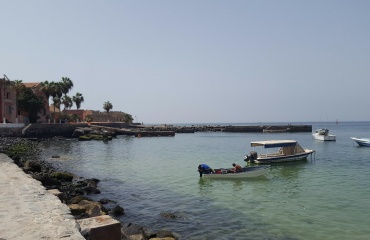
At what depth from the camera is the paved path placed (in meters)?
7.16

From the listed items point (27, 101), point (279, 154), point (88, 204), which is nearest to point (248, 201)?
point (88, 204)

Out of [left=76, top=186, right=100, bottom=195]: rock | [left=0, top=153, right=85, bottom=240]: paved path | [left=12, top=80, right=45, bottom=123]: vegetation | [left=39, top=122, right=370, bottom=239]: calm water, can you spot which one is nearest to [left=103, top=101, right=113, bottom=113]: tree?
[left=12, top=80, right=45, bottom=123]: vegetation

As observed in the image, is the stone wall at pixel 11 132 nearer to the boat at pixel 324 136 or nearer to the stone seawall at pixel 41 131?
the stone seawall at pixel 41 131

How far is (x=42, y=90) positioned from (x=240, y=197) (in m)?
69.7

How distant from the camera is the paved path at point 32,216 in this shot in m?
7.16

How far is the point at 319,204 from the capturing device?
16.9 m

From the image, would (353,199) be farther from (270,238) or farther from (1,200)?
(1,200)

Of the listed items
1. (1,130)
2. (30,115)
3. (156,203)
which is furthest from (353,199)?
(30,115)

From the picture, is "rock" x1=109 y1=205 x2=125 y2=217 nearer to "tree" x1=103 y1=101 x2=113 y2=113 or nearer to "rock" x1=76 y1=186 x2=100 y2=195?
"rock" x1=76 y1=186 x2=100 y2=195

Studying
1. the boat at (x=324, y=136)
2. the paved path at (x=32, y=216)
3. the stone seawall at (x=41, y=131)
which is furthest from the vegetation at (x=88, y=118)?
the paved path at (x=32, y=216)

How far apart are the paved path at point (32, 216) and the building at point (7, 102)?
5220 centimetres

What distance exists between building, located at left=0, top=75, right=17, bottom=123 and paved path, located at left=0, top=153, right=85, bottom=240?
52.2 metres

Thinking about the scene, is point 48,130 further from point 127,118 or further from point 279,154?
point 279,154

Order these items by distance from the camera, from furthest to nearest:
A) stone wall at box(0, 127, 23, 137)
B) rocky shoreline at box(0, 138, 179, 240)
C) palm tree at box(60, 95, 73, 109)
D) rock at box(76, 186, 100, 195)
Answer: palm tree at box(60, 95, 73, 109), stone wall at box(0, 127, 23, 137), rock at box(76, 186, 100, 195), rocky shoreline at box(0, 138, 179, 240)
